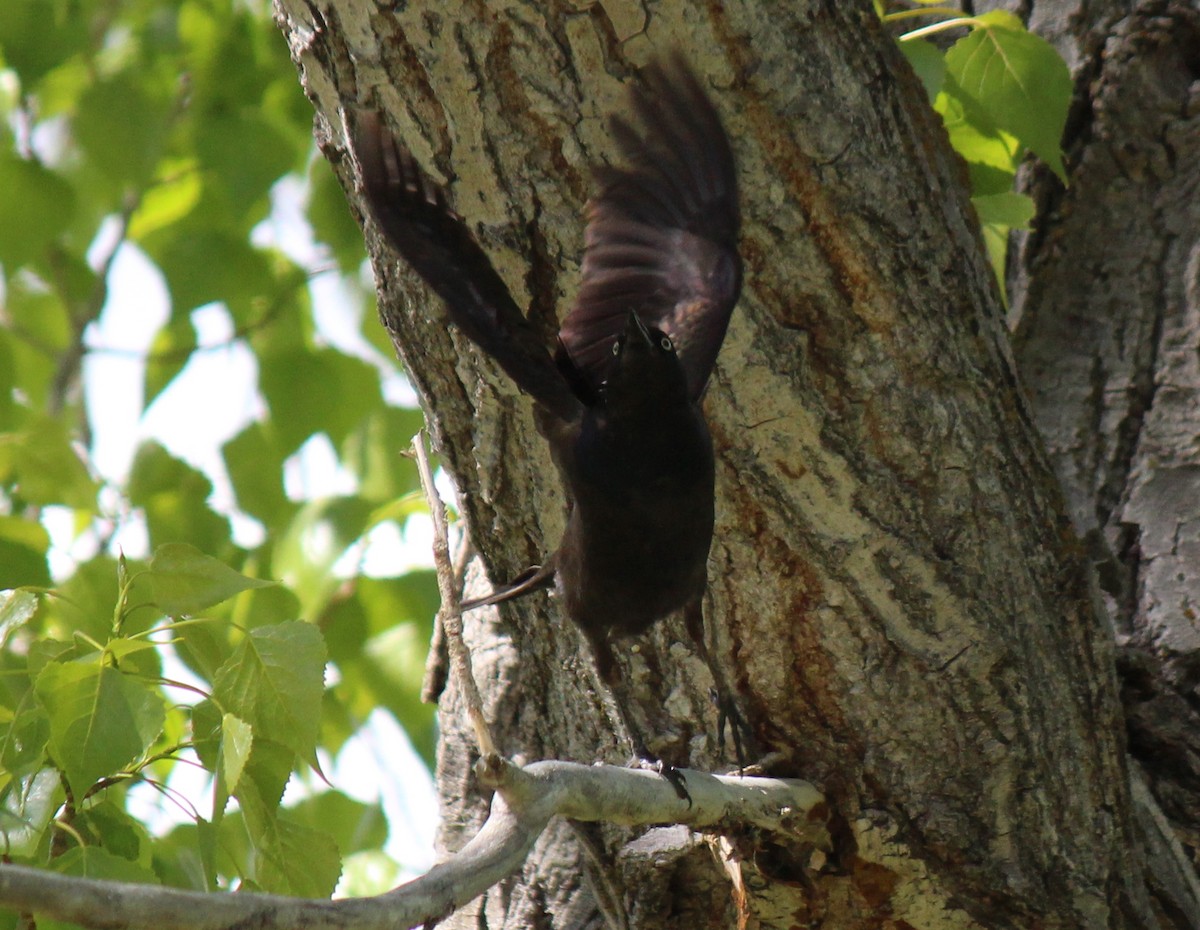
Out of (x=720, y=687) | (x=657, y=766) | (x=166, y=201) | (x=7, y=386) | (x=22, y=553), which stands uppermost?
(x=166, y=201)

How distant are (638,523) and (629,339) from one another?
11.3 inches

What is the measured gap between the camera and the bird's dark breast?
5.78 ft

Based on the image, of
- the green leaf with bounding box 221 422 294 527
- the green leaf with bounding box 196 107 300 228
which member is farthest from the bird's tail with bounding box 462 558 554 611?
the green leaf with bounding box 196 107 300 228

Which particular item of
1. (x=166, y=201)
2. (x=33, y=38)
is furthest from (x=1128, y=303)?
(x=166, y=201)

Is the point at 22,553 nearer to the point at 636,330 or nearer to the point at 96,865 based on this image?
the point at 96,865

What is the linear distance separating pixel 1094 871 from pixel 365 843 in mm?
1889

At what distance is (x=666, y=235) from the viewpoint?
6.68 ft

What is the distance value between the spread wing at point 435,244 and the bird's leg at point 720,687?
510 millimetres

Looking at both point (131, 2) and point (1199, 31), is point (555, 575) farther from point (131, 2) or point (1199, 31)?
point (131, 2)

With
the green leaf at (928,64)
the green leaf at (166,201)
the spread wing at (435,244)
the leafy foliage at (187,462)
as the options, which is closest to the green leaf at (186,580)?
the leafy foliage at (187,462)

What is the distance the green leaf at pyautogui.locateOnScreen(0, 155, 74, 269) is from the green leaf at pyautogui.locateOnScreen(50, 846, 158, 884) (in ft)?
7.47

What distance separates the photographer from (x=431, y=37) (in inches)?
62.6

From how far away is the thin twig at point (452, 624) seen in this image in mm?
1176

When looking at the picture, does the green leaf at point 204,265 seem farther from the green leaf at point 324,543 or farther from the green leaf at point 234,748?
the green leaf at point 234,748
